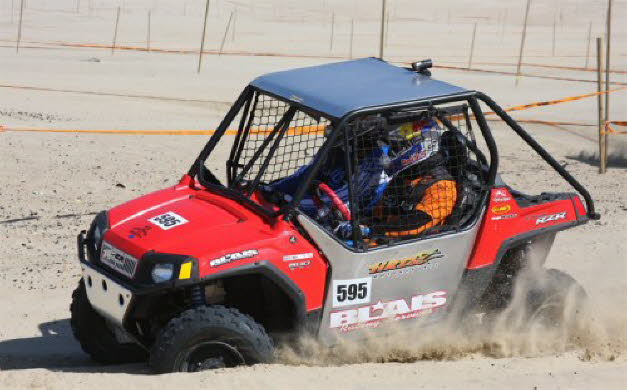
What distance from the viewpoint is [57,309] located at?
771 cm

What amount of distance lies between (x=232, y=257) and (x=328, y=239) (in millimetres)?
586

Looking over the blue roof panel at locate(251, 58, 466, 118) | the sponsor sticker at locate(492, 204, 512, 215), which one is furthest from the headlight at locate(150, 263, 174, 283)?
the sponsor sticker at locate(492, 204, 512, 215)

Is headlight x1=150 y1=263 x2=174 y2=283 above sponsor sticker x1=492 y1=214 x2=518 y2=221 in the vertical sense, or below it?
below

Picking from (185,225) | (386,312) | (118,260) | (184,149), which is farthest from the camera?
(184,149)

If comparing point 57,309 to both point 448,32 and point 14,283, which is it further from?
point 448,32

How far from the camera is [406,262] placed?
616 cm

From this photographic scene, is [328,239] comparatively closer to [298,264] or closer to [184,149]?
[298,264]

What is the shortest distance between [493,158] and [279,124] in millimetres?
1311

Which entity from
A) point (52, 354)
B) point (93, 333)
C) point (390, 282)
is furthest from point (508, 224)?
point (52, 354)

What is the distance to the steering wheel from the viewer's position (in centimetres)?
613

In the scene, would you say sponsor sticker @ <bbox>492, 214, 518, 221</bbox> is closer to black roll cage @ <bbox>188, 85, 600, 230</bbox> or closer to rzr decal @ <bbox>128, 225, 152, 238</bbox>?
black roll cage @ <bbox>188, 85, 600, 230</bbox>

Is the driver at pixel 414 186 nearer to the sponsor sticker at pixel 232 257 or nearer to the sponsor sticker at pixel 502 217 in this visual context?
the sponsor sticker at pixel 502 217

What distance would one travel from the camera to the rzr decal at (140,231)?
234 inches

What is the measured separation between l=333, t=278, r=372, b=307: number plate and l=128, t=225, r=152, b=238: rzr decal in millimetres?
1081
